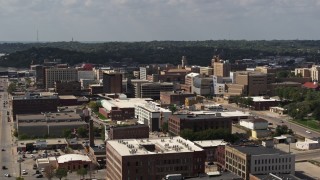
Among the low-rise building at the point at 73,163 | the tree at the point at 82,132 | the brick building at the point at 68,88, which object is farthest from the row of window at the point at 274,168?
the brick building at the point at 68,88

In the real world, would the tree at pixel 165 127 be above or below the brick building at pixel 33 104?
below

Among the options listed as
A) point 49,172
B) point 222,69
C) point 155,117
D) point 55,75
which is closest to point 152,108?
point 155,117

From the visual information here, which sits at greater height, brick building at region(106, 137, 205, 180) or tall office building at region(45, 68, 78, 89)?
tall office building at region(45, 68, 78, 89)

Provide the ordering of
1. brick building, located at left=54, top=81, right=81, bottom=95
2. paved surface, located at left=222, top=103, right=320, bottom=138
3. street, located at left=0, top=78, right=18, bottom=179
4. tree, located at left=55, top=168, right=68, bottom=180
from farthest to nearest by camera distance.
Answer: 1. brick building, located at left=54, top=81, right=81, bottom=95
2. paved surface, located at left=222, top=103, right=320, bottom=138
3. street, located at left=0, top=78, right=18, bottom=179
4. tree, located at left=55, top=168, right=68, bottom=180

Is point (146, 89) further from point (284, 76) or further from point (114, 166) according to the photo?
point (114, 166)

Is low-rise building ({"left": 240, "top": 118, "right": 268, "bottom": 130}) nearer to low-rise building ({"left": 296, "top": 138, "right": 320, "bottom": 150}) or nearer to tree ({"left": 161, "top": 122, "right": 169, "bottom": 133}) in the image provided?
low-rise building ({"left": 296, "top": 138, "right": 320, "bottom": 150})

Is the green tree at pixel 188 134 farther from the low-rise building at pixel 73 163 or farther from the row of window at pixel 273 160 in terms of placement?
the row of window at pixel 273 160

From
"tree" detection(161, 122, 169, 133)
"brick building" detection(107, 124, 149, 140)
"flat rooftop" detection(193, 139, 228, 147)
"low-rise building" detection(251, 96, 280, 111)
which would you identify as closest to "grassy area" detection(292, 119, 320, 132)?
"low-rise building" detection(251, 96, 280, 111)

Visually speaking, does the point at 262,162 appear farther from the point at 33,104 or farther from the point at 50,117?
the point at 33,104
